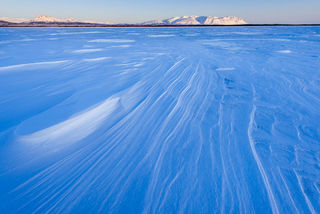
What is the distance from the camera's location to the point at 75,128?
2.15 m

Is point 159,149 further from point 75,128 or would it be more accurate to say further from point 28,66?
point 28,66

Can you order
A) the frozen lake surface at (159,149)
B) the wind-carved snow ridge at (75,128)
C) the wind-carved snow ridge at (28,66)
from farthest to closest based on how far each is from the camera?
the wind-carved snow ridge at (28,66) → the wind-carved snow ridge at (75,128) → the frozen lake surface at (159,149)

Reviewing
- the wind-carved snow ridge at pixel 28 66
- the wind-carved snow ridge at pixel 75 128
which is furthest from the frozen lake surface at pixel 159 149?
the wind-carved snow ridge at pixel 28 66

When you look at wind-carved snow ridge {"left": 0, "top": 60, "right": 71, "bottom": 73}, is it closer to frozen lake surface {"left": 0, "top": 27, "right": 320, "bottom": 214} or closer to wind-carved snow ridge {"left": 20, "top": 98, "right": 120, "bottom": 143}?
frozen lake surface {"left": 0, "top": 27, "right": 320, "bottom": 214}

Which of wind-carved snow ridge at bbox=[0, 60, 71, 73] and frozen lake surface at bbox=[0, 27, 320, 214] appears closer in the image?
frozen lake surface at bbox=[0, 27, 320, 214]

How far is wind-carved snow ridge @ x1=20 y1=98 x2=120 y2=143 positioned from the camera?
1940 mm

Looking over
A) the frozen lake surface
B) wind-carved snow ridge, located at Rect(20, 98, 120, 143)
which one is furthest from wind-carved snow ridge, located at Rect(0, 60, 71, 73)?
wind-carved snow ridge, located at Rect(20, 98, 120, 143)

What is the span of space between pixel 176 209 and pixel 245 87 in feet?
9.79

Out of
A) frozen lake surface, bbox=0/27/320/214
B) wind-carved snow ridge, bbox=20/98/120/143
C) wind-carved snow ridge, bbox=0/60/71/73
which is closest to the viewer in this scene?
frozen lake surface, bbox=0/27/320/214

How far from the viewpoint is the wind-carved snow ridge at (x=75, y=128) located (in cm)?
194

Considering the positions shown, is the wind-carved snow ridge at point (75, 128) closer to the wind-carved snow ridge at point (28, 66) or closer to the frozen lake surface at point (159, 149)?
the frozen lake surface at point (159, 149)

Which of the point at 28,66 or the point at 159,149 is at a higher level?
the point at 159,149

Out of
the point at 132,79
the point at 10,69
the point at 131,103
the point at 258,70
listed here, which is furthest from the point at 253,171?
the point at 10,69

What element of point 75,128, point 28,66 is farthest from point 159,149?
point 28,66
